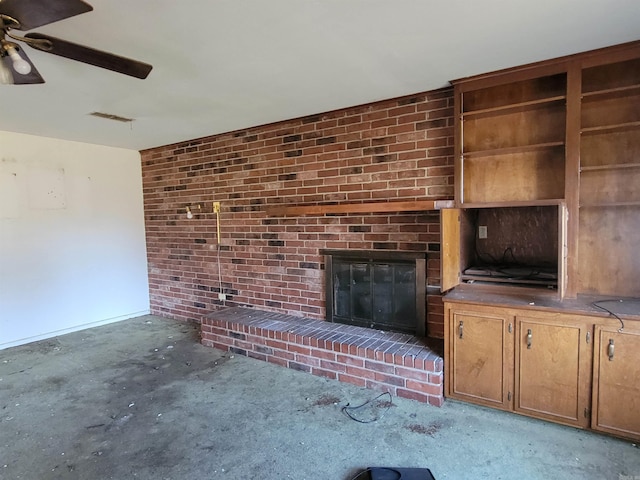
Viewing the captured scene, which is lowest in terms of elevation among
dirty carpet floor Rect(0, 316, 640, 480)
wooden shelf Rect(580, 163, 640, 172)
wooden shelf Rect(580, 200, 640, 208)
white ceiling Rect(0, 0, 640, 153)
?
dirty carpet floor Rect(0, 316, 640, 480)

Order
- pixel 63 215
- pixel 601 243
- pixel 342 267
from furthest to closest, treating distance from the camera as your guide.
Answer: pixel 63 215 → pixel 342 267 → pixel 601 243

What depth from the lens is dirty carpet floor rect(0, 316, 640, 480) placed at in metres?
2.03

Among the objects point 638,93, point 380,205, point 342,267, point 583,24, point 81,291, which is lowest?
point 81,291

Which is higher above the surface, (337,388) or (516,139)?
(516,139)

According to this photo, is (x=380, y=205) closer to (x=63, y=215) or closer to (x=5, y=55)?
(x=5, y=55)

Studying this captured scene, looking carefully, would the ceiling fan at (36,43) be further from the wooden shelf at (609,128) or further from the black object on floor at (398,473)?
the wooden shelf at (609,128)

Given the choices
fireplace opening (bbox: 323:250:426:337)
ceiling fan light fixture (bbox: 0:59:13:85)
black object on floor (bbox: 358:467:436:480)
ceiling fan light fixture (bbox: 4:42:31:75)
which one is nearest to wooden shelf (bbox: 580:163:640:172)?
fireplace opening (bbox: 323:250:426:337)

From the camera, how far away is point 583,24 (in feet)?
6.53

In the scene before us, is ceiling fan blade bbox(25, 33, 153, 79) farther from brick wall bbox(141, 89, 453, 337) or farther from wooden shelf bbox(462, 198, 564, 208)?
wooden shelf bbox(462, 198, 564, 208)

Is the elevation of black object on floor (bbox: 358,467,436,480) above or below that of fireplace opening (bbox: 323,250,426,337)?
below

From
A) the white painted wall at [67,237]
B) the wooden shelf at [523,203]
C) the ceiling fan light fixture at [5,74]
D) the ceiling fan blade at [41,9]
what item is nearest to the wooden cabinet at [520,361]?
the wooden shelf at [523,203]

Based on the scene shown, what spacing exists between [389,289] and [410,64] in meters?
1.83

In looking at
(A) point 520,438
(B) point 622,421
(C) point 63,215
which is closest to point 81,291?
(C) point 63,215

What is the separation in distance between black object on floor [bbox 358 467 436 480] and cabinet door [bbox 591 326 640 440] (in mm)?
1144
